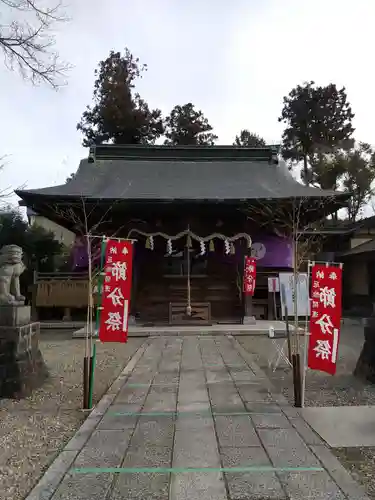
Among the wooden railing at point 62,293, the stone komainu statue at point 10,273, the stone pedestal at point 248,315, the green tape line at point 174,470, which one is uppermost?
the stone komainu statue at point 10,273

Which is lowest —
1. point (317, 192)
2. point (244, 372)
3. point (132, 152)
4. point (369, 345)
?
point (244, 372)

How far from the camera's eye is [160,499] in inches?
103

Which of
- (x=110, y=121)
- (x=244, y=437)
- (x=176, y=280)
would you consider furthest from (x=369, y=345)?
(x=110, y=121)

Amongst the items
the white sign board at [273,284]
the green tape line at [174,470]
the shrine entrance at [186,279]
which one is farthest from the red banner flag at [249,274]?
the green tape line at [174,470]

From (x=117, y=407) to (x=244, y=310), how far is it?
8.45 metres

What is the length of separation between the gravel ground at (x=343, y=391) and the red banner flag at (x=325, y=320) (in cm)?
52

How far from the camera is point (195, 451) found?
3.36 metres

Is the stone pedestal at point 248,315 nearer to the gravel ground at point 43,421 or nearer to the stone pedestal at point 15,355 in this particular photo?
the gravel ground at point 43,421

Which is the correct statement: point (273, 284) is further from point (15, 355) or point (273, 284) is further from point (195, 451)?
point (195, 451)

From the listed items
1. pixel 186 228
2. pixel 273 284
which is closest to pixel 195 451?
pixel 186 228

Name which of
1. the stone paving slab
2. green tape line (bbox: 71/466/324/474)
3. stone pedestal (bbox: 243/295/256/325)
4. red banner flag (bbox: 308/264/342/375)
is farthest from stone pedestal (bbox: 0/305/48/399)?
stone pedestal (bbox: 243/295/256/325)

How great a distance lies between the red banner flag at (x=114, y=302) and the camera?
507 cm

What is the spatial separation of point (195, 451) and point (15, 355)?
2817 millimetres

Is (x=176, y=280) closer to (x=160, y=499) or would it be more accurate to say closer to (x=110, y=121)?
(x=160, y=499)
